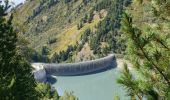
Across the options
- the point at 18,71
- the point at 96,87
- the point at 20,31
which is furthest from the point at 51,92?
the point at 18,71

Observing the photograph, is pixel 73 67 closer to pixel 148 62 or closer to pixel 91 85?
pixel 91 85

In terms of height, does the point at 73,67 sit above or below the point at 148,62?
below

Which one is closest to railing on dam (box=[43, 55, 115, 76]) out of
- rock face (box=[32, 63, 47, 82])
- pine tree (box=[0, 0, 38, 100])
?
rock face (box=[32, 63, 47, 82])

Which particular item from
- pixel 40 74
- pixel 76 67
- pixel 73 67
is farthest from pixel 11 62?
pixel 76 67

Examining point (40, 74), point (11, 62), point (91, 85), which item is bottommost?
point (91, 85)

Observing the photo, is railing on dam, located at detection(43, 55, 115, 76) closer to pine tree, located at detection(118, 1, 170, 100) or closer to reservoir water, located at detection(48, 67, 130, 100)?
reservoir water, located at detection(48, 67, 130, 100)

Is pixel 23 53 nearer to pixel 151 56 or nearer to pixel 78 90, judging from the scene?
pixel 151 56

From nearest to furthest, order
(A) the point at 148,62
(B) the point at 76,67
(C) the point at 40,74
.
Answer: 1. (A) the point at 148,62
2. (C) the point at 40,74
3. (B) the point at 76,67
